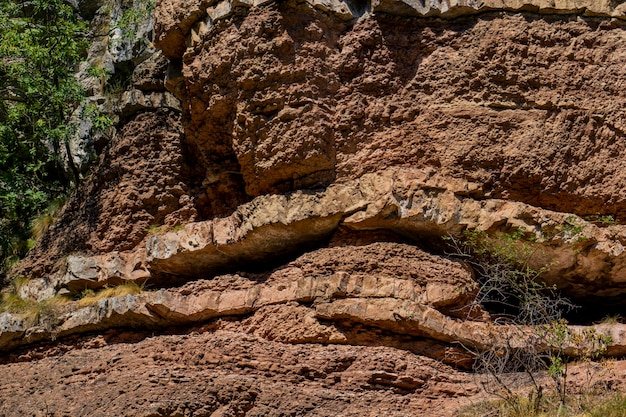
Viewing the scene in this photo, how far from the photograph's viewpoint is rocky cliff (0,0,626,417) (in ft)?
35.0

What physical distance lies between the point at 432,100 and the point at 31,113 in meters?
6.73

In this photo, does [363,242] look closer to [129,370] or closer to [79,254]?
[129,370]

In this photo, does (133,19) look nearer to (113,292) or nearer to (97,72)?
(97,72)

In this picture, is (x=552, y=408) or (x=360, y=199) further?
(x=360, y=199)

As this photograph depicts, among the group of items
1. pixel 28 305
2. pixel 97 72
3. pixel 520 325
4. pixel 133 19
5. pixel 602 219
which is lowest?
pixel 520 325

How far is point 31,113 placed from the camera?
1517 cm

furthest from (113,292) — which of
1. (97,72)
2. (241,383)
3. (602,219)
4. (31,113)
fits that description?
(602,219)

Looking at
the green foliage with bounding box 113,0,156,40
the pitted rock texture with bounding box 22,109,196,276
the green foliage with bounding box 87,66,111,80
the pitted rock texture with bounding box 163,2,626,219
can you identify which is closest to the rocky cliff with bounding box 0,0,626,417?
the pitted rock texture with bounding box 163,2,626,219

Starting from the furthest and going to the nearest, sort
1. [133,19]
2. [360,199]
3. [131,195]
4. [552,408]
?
[133,19]
[131,195]
[360,199]
[552,408]

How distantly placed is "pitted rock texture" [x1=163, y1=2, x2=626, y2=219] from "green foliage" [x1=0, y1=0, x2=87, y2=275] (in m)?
3.75

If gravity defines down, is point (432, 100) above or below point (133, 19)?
below

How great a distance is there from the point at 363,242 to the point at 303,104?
1.80 meters

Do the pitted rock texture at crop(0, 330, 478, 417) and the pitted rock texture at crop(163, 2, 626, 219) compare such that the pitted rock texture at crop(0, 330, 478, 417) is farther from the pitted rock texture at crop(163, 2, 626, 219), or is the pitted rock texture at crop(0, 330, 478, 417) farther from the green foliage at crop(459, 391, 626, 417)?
the pitted rock texture at crop(163, 2, 626, 219)

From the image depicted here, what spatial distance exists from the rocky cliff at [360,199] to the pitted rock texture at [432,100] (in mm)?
21
